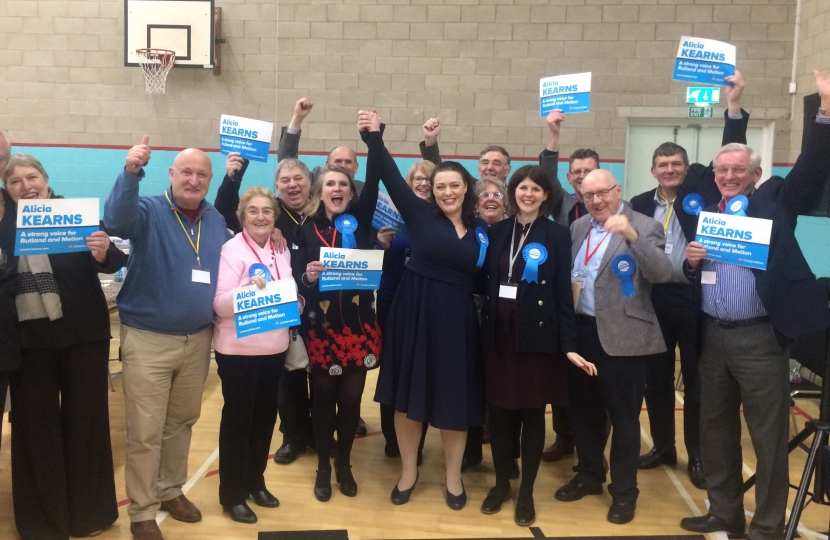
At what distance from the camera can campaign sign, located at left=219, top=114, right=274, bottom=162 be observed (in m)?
3.68

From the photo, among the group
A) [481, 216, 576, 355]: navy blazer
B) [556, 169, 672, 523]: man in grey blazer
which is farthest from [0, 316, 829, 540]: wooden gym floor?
[481, 216, 576, 355]: navy blazer

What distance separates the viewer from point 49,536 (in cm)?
264

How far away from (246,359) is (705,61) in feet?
9.42

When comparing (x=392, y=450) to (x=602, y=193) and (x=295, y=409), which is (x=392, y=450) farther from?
(x=602, y=193)

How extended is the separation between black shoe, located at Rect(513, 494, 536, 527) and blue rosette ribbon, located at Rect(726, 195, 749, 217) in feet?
5.24

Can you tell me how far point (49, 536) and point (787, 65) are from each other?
758cm

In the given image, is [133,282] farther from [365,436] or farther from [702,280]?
[702,280]

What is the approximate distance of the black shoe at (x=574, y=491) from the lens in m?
3.23

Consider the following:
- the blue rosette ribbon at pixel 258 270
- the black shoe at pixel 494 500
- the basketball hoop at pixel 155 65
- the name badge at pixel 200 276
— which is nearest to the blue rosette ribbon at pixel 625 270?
the black shoe at pixel 494 500

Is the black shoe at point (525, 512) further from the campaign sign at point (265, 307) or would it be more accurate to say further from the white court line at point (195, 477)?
the white court line at point (195, 477)

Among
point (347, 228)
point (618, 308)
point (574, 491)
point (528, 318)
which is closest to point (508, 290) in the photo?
point (528, 318)

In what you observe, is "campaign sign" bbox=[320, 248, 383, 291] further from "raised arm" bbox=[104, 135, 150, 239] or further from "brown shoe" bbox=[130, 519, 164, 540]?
"brown shoe" bbox=[130, 519, 164, 540]

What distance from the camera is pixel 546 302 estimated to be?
2.84 meters

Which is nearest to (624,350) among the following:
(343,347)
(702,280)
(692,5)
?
(702,280)
